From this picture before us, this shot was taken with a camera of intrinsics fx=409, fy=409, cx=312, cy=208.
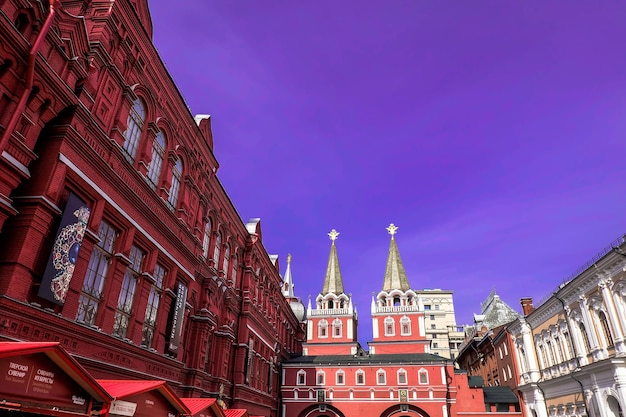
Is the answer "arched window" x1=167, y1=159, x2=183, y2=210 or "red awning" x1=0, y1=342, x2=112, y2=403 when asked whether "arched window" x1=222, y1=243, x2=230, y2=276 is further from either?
"red awning" x1=0, y1=342, x2=112, y2=403

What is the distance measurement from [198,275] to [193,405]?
7.70 metres

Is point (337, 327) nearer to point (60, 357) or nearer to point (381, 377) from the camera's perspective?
point (381, 377)

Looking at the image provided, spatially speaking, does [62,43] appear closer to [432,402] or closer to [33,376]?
[33,376]

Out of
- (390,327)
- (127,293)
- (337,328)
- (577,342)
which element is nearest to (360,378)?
(390,327)

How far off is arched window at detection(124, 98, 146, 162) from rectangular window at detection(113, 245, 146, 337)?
11.8 ft

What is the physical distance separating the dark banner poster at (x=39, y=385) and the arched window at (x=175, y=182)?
11176 mm

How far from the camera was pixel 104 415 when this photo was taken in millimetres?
8438

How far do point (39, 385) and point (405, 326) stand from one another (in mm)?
50548

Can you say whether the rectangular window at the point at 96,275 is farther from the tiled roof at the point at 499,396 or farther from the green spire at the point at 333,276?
the green spire at the point at 333,276

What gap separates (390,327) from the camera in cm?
5359

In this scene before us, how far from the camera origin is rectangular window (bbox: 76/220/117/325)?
12312 mm

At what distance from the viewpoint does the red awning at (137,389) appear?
9491mm

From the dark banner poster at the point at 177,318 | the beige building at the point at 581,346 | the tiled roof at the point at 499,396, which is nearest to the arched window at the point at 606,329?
the beige building at the point at 581,346

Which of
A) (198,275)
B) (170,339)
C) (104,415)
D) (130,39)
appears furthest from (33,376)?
(198,275)
